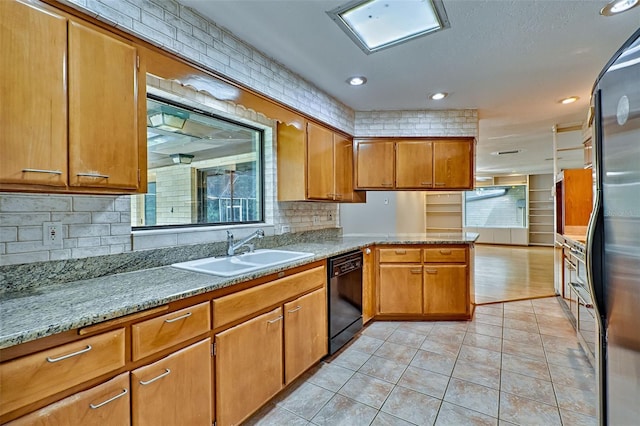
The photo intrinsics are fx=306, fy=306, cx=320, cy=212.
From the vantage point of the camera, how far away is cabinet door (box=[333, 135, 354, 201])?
3330 millimetres

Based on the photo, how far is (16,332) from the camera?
92cm

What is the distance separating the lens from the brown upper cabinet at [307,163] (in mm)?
2848

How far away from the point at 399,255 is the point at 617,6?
242 cm

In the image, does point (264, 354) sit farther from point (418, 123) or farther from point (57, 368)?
point (418, 123)

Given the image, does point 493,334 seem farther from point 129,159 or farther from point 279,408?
point 129,159

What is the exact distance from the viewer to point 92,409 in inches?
42.7

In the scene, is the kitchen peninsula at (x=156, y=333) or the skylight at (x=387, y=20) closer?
the kitchen peninsula at (x=156, y=333)

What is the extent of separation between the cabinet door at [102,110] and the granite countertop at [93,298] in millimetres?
484

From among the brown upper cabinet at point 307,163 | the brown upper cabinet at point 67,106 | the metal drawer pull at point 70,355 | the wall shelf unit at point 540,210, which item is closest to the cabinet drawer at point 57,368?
the metal drawer pull at point 70,355

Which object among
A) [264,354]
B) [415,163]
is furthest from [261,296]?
[415,163]

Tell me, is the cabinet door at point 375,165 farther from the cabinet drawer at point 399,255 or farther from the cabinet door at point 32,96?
the cabinet door at point 32,96

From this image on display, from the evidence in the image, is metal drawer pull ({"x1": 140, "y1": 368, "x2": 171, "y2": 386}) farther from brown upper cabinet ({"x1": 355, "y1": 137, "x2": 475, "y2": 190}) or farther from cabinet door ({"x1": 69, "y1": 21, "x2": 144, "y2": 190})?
brown upper cabinet ({"x1": 355, "y1": 137, "x2": 475, "y2": 190})

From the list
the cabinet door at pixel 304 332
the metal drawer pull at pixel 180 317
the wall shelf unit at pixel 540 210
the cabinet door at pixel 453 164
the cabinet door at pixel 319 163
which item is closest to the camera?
the metal drawer pull at pixel 180 317

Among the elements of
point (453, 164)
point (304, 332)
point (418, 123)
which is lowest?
point (304, 332)
